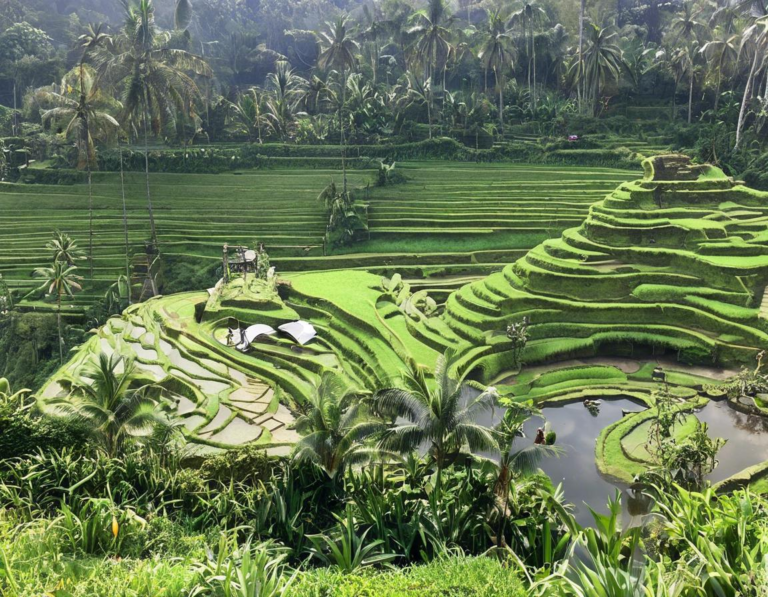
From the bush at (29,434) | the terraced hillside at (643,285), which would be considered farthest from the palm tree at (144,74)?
the bush at (29,434)

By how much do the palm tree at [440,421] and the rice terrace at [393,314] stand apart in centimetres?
6

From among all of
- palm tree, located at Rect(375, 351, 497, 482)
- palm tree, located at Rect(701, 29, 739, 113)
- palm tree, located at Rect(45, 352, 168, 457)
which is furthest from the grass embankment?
palm tree, located at Rect(701, 29, 739, 113)

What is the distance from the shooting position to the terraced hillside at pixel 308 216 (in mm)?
34344

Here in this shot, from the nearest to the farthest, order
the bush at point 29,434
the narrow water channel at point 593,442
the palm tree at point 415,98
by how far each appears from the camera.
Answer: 1. the bush at point 29,434
2. the narrow water channel at point 593,442
3. the palm tree at point 415,98

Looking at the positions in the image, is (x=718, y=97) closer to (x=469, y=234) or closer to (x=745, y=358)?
(x=469, y=234)

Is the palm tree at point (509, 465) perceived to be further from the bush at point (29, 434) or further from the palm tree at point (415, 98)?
the palm tree at point (415, 98)

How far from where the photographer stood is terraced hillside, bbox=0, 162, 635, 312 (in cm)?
3434

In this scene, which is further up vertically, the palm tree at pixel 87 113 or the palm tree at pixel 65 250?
the palm tree at pixel 87 113

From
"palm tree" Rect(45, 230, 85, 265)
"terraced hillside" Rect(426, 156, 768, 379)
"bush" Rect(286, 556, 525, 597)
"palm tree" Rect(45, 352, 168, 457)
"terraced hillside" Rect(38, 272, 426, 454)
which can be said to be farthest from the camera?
"palm tree" Rect(45, 230, 85, 265)

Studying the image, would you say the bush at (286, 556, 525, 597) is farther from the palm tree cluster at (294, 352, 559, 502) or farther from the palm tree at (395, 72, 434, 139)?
the palm tree at (395, 72, 434, 139)

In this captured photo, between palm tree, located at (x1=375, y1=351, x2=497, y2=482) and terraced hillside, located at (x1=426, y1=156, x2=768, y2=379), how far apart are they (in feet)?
28.0

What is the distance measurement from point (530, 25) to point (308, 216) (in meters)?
22.2

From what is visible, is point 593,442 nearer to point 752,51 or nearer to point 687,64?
point 752,51

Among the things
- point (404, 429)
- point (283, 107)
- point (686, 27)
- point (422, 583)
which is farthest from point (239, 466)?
point (686, 27)
